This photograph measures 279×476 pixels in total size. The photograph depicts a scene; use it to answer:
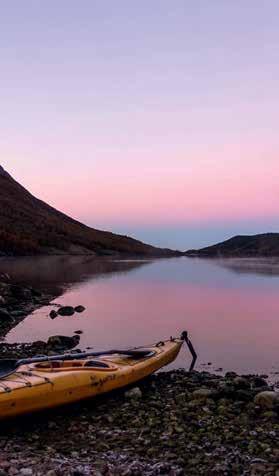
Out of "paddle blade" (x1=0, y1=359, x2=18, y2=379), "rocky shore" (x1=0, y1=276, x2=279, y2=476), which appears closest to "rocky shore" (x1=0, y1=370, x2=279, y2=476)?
"rocky shore" (x1=0, y1=276, x2=279, y2=476)

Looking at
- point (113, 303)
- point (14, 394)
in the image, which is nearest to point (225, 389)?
point (14, 394)

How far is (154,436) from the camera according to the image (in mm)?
9023

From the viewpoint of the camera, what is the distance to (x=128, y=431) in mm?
9312

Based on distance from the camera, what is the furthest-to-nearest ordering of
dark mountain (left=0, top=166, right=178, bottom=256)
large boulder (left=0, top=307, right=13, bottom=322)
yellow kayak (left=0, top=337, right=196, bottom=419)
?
dark mountain (left=0, top=166, right=178, bottom=256) → large boulder (left=0, top=307, right=13, bottom=322) → yellow kayak (left=0, top=337, right=196, bottom=419)

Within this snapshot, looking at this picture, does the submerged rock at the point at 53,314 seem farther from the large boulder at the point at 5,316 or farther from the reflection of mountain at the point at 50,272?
the reflection of mountain at the point at 50,272

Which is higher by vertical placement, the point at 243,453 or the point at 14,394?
the point at 14,394

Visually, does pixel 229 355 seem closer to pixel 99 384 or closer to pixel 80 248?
A: pixel 99 384

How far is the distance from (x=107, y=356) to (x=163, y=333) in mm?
9701

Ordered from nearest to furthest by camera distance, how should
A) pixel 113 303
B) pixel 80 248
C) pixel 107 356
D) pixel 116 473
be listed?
pixel 116 473, pixel 107 356, pixel 113 303, pixel 80 248

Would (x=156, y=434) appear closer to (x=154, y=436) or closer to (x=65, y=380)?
(x=154, y=436)

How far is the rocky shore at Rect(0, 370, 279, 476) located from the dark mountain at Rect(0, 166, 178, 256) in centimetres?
9405

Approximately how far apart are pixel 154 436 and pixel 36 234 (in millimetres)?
132504

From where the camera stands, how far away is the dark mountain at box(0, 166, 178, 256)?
116 meters

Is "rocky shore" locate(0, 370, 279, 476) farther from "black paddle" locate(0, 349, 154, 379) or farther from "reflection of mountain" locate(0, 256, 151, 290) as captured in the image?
"reflection of mountain" locate(0, 256, 151, 290)
